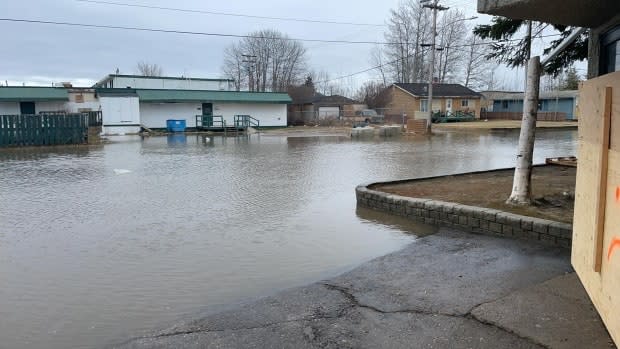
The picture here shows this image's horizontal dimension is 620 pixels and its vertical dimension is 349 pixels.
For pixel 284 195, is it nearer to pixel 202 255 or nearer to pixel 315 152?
pixel 202 255

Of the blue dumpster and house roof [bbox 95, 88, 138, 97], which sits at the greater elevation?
house roof [bbox 95, 88, 138, 97]

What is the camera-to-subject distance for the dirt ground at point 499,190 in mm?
7539

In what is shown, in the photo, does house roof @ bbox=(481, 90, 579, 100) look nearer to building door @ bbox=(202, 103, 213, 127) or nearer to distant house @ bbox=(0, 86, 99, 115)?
building door @ bbox=(202, 103, 213, 127)

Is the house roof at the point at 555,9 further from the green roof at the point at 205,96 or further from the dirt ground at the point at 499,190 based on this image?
the green roof at the point at 205,96

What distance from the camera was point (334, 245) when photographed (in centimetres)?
683

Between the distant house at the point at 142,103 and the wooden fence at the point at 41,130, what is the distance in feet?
34.9

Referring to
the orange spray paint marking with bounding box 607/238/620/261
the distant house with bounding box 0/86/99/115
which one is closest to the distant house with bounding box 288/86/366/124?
the distant house with bounding box 0/86/99/115

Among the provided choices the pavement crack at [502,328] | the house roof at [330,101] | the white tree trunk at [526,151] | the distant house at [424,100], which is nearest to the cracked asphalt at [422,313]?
the pavement crack at [502,328]

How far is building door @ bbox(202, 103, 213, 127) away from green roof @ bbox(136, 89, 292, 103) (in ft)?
2.55

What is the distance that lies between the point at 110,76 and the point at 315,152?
34.0 meters

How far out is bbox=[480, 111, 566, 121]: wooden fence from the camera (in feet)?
168

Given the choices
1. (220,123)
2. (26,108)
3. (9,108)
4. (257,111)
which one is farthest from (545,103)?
(9,108)

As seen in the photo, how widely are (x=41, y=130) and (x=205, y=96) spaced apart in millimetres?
18313

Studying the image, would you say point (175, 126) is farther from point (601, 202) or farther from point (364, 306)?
point (601, 202)
